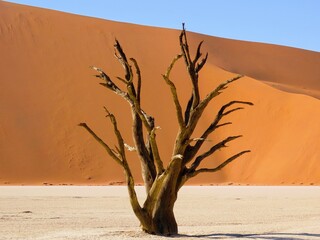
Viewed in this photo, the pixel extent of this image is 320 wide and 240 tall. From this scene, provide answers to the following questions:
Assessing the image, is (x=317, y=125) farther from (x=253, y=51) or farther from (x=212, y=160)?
(x=253, y=51)

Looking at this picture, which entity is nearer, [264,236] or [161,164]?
[161,164]

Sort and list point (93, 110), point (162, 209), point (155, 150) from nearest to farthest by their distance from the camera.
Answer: point (155, 150) → point (162, 209) → point (93, 110)

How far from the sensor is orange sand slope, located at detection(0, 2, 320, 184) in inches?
1556

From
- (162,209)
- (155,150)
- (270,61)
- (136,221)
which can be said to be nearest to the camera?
(155,150)

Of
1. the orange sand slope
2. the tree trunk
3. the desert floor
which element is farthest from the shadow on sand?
the orange sand slope

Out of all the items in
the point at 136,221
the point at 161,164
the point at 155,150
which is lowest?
the point at 136,221

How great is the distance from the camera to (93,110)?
43.8 metres

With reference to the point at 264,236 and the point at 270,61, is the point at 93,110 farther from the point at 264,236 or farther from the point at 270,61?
the point at 264,236

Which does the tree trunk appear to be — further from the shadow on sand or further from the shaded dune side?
the shaded dune side

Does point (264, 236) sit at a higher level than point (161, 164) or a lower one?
lower

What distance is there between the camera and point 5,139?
40.0 meters

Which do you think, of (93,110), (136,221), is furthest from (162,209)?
(93,110)

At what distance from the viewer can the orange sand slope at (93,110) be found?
3953 cm

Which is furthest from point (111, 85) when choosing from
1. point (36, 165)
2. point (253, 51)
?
point (253, 51)
